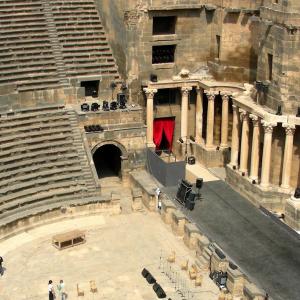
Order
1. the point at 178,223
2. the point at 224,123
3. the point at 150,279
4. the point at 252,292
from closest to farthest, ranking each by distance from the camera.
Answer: the point at 252,292 < the point at 150,279 < the point at 178,223 < the point at 224,123

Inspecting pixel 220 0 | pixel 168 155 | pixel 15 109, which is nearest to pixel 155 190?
pixel 168 155

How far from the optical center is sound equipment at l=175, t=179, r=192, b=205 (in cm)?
4181

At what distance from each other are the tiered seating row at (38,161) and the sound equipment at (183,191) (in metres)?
5.88

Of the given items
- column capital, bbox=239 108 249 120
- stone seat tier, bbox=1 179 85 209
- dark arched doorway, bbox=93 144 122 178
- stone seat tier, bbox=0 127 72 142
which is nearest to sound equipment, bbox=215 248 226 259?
column capital, bbox=239 108 249 120

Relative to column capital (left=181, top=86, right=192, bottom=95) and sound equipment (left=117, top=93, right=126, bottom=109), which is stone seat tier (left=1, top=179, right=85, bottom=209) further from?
column capital (left=181, top=86, right=192, bottom=95)

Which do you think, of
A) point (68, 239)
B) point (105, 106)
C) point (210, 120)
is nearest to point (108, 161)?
point (105, 106)

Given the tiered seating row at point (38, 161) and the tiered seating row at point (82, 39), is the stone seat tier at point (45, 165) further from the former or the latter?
the tiered seating row at point (82, 39)

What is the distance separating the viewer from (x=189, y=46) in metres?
50.5

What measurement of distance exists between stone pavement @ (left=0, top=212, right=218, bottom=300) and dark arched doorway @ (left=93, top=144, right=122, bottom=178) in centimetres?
769

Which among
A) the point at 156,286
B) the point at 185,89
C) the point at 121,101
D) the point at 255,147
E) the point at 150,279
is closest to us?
the point at 156,286

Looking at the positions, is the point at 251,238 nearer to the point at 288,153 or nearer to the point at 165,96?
the point at 288,153

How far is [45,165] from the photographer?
142ft

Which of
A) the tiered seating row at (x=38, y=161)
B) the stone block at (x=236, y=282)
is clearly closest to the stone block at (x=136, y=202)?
the tiered seating row at (x=38, y=161)

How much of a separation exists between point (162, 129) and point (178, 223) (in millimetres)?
13750
